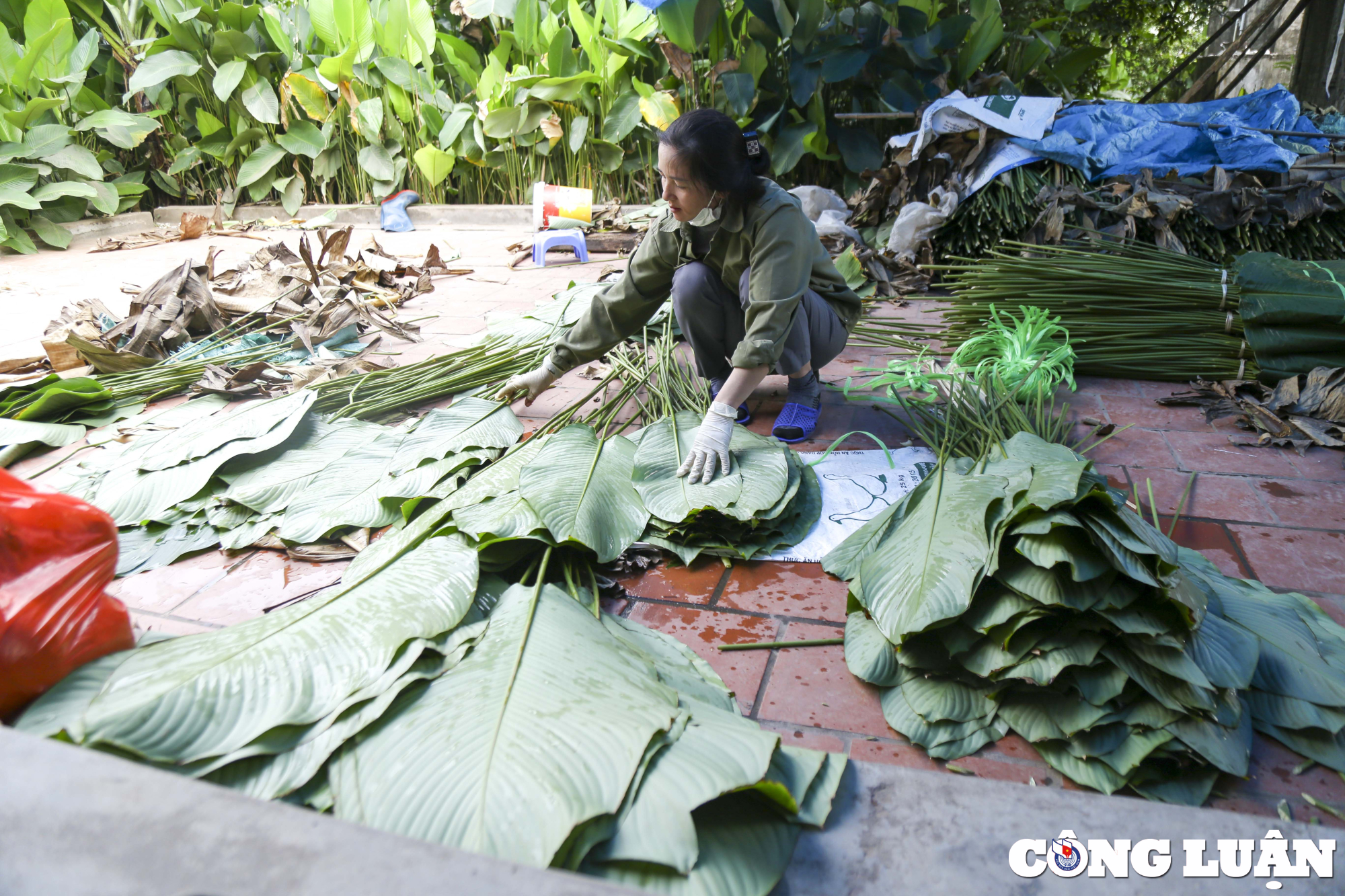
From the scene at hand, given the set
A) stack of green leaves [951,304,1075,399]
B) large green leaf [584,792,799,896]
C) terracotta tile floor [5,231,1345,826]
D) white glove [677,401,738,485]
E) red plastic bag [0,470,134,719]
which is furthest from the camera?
stack of green leaves [951,304,1075,399]

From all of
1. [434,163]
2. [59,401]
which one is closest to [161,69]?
[434,163]

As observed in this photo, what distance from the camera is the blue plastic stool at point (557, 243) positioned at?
505 cm

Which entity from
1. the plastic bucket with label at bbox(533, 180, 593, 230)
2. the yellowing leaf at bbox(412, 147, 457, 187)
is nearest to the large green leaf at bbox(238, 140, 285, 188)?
the yellowing leaf at bbox(412, 147, 457, 187)

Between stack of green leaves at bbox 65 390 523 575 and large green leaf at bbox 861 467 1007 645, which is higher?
large green leaf at bbox 861 467 1007 645

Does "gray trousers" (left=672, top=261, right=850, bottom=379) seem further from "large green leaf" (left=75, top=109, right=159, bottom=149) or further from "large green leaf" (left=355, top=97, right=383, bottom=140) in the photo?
"large green leaf" (left=75, top=109, right=159, bottom=149)

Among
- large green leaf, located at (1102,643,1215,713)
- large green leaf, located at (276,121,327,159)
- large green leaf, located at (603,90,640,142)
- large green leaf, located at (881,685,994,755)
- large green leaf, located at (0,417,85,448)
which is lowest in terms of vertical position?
large green leaf, located at (881,685,994,755)

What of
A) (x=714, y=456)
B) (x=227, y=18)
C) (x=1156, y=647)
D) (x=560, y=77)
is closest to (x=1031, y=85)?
(x=560, y=77)

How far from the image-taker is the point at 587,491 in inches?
66.9

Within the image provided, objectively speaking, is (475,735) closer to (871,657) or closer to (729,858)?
(729,858)

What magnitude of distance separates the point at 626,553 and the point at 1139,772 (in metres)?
1.01

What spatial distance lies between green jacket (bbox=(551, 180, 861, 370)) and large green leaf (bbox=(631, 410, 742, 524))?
0.24 m

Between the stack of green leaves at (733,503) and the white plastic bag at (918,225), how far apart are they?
2364 mm

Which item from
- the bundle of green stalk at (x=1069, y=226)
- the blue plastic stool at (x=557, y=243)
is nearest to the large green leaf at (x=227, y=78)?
the blue plastic stool at (x=557, y=243)

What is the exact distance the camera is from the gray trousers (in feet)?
7.48
